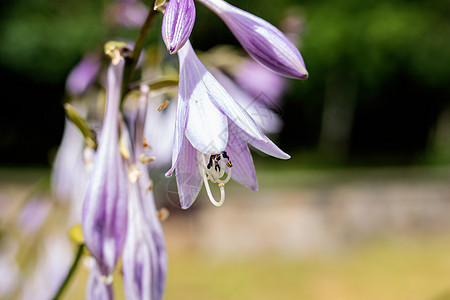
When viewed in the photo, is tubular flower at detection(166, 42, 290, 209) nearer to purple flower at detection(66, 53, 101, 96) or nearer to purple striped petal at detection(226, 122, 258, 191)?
purple striped petal at detection(226, 122, 258, 191)

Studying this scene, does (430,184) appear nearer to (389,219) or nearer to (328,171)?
(389,219)

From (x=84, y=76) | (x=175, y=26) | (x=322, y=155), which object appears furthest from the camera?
(x=322, y=155)

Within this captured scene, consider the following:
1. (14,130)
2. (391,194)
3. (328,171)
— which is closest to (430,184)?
(391,194)

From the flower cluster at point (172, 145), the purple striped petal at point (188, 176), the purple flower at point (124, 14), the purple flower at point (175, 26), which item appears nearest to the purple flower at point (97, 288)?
the flower cluster at point (172, 145)

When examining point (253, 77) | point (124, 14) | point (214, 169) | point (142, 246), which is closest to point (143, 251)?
point (142, 246)

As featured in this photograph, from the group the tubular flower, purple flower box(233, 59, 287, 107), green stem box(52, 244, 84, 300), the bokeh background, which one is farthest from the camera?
the bokeh background

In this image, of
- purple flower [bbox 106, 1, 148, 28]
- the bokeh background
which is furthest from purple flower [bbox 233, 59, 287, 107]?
purple flower [bbox 106, 1, 148, 28]

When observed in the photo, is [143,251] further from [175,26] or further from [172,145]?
[175,26]
